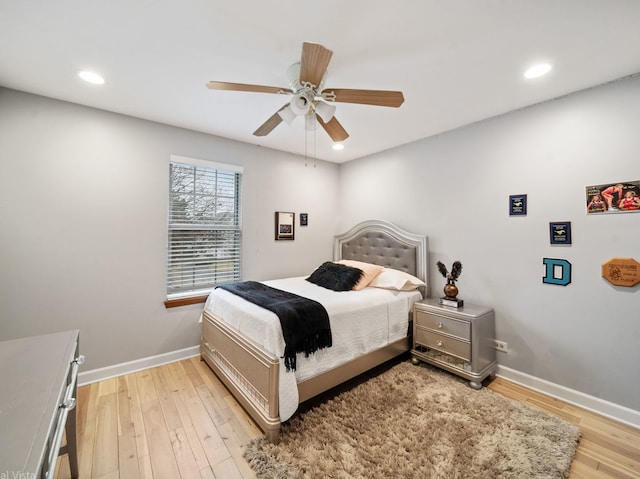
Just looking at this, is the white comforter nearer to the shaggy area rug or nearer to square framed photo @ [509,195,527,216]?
the shaggy area rug

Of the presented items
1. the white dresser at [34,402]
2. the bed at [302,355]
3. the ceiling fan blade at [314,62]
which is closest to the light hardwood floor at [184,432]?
the bed at [302,355]

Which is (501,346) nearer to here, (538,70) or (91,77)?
(538,70)

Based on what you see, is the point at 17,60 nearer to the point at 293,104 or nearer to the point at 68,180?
the point at 68,180

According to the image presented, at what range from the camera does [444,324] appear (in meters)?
2.55

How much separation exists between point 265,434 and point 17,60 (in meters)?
3.13

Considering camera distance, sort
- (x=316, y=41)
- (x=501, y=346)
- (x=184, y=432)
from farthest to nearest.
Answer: (x=501, y=346) < (x=184, y=432) < (x=316, y=41)

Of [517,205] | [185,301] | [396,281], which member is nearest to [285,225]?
[185,301]

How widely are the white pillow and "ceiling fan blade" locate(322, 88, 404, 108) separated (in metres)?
1.83

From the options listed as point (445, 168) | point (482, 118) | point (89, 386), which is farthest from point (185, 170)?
point (482, 118)

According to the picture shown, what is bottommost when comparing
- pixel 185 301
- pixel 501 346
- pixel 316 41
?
pixel 501 346

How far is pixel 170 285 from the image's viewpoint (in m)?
2.90

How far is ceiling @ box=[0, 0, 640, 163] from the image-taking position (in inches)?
56.0

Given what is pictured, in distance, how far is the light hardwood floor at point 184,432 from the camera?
5.17 ft

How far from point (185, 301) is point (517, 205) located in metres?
3.55
